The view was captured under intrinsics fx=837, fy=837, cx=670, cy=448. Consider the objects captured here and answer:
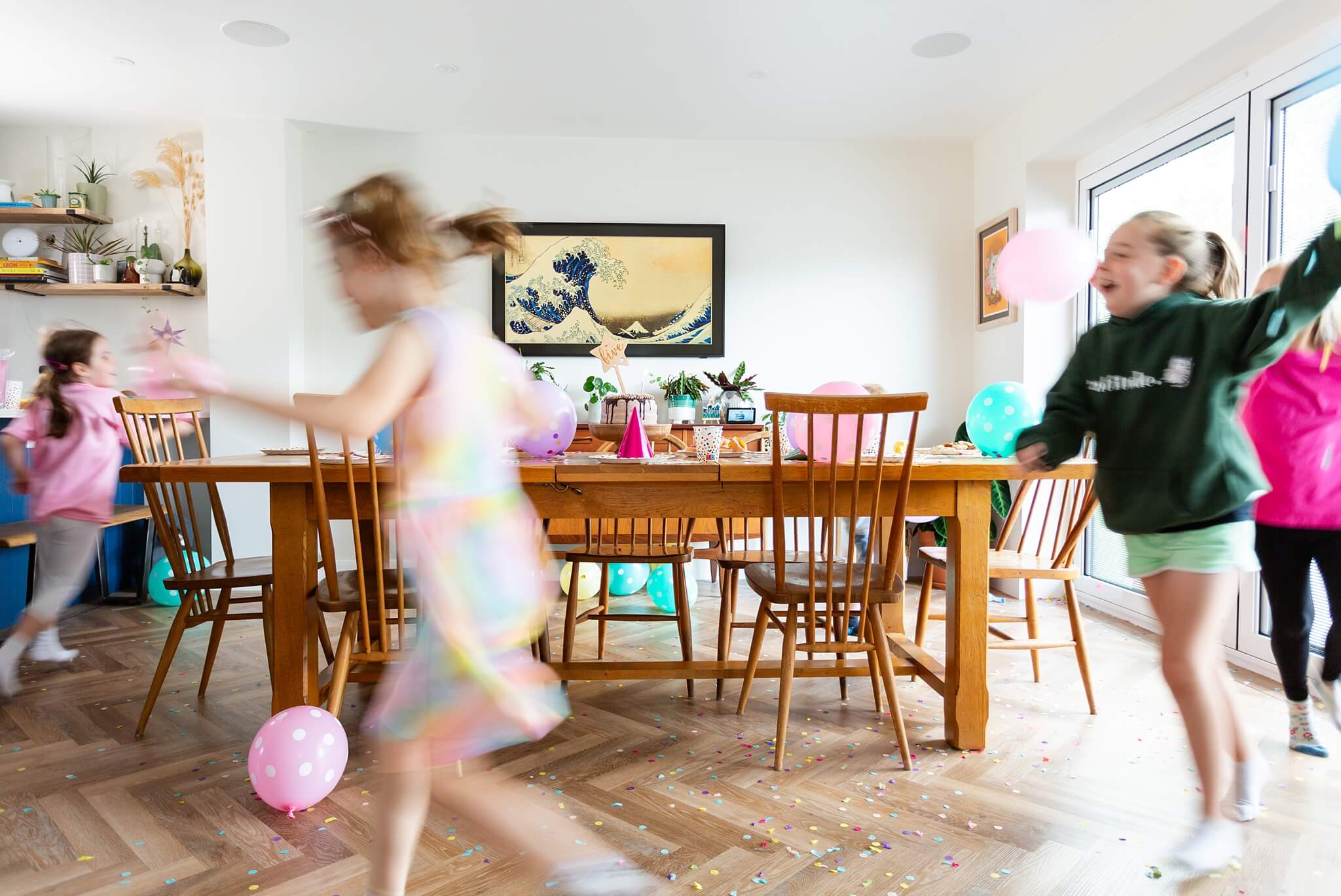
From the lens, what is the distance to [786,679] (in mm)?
1959

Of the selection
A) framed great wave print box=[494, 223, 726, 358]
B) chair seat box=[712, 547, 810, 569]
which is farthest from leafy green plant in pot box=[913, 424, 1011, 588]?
framed great wave print box=[494, 223, 726, 358]

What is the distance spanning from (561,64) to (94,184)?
2713 millimetres

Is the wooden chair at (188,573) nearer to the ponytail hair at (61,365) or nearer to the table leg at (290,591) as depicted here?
the table leg at (290,591)

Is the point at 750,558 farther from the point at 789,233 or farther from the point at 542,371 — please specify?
the point at 789,233

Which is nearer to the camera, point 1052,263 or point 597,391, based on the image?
point 1052,263

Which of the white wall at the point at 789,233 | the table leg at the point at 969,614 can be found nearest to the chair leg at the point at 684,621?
the table leg at the point at 969,614

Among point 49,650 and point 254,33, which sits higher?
point 254,33

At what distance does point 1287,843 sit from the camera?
1.56 metres

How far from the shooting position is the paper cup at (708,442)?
2244 millimetres

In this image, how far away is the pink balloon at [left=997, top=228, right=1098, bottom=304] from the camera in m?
1.93

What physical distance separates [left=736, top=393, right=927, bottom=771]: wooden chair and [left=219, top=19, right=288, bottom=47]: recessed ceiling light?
2.80 meters

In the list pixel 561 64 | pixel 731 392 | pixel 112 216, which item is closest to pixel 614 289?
pixel 731 392

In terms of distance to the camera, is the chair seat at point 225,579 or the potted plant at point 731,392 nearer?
the chair seat at point 225,579

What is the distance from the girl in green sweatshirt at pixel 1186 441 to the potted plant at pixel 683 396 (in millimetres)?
3076
